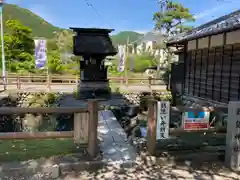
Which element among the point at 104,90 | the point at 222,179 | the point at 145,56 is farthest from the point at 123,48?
the point at 145,56

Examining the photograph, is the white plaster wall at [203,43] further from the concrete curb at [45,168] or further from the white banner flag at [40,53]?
the white banner flag at [40,53]

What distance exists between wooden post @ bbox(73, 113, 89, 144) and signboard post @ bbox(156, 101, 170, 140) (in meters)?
1.30

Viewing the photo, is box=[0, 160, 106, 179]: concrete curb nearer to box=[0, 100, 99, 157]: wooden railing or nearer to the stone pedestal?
box=[0, 100, 99, 157]: wooden railing

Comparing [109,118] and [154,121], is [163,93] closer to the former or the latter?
[109,118]

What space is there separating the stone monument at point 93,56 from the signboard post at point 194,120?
10.2 metres

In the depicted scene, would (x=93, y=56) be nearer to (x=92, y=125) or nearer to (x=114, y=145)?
(x=114, y=145)

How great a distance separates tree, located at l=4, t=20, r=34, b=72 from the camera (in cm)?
2438

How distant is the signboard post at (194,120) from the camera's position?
14.5ft

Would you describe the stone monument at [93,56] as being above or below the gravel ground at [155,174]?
above

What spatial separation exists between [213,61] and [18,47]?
21915 mm

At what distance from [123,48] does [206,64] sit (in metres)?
12.3

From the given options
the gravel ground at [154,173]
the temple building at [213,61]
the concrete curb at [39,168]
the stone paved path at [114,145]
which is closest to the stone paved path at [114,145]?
the stone paved path at [114,145]

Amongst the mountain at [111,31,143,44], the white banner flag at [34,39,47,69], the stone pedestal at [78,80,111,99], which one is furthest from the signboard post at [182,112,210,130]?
the mountain at [111,31,143,44]

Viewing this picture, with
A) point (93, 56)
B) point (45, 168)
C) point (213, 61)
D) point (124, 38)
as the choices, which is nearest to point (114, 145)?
point (45, 168)
